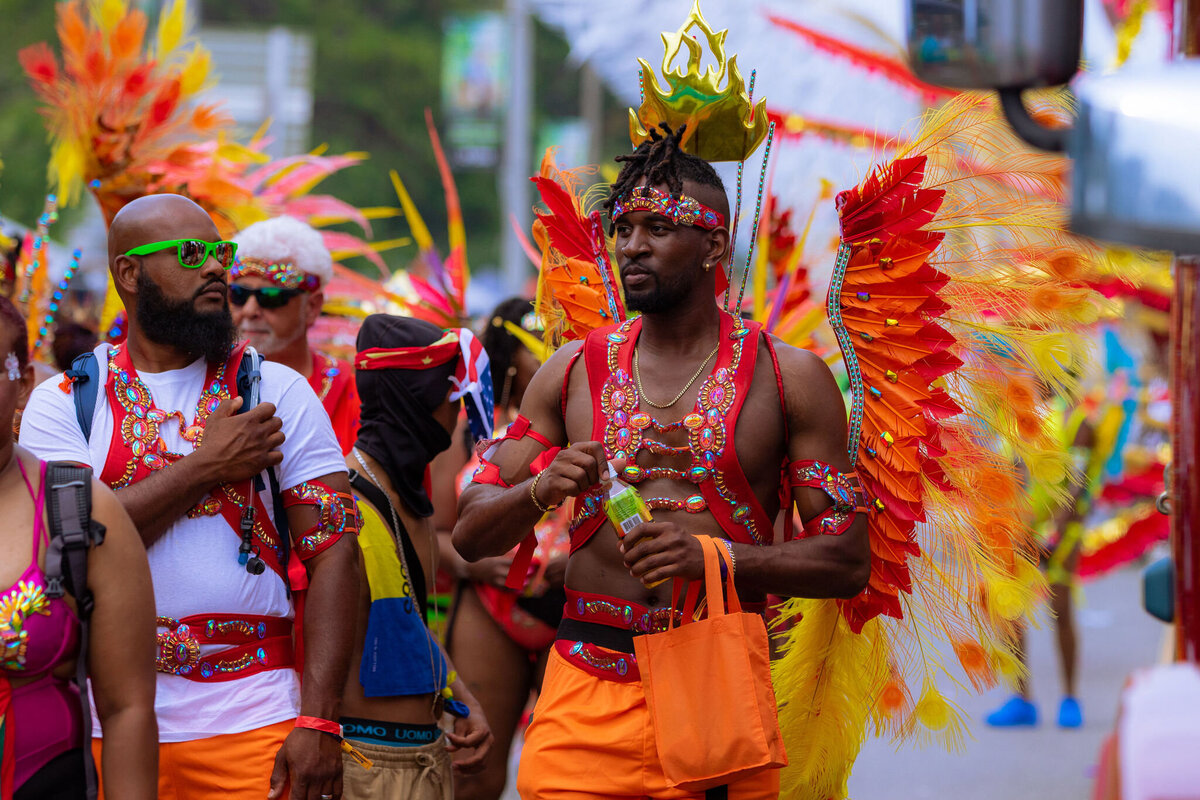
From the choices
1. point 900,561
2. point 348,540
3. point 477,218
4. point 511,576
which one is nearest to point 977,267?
point 900,561

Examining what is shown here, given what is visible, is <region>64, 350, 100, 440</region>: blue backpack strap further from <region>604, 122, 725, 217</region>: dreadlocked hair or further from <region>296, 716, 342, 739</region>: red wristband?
<region>604, 122, 725, 217</region>: dreadlocked hair

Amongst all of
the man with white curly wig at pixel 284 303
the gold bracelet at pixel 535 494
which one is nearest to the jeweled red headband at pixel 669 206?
the gold bracelet at pixel 535 494

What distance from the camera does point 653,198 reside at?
3.96 meters

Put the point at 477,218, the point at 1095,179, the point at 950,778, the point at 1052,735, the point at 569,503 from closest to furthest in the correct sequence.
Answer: the point at 1095,179, the point at 569,503, the point at 950,778, the point at 1052,735, the point at 477,218

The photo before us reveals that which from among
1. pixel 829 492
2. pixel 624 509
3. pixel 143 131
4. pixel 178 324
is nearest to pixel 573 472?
pixel 624 509

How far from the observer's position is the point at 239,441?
3.60 meters

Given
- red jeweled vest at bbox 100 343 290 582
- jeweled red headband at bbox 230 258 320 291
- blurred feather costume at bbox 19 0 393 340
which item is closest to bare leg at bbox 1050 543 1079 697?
blurred feather costume at bbox 19 0 393 340

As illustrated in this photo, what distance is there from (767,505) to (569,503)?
1845 millimetres

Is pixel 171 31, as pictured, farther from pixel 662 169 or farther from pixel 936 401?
pixel 936 401

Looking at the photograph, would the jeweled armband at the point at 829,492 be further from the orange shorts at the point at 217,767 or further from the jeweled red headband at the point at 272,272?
the jeweled red headband at the point at 272,272

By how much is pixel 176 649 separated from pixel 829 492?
1629 mm

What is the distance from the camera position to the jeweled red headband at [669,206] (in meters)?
3.96

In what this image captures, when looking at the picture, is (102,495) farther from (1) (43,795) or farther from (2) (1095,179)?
(2) (1095,179)

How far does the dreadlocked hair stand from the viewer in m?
4.01
